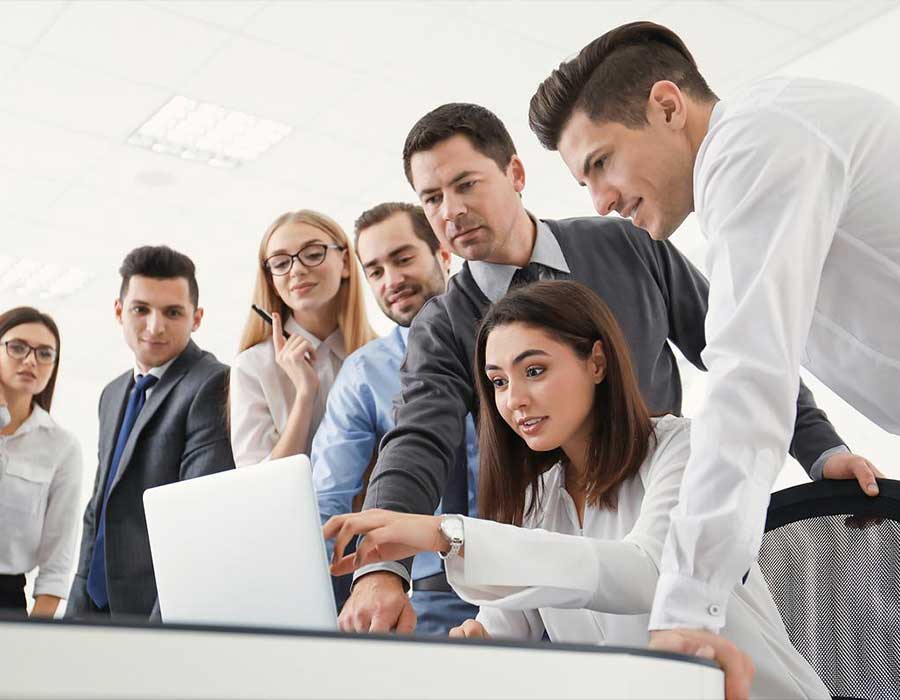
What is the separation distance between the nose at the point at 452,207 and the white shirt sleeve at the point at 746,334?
32.1 inches

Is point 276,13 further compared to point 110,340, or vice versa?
point 110,340

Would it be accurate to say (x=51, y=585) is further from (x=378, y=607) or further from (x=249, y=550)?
(x=249, y=550)

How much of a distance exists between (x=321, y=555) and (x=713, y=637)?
37 cm

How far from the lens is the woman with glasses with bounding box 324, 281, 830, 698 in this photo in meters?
1.18

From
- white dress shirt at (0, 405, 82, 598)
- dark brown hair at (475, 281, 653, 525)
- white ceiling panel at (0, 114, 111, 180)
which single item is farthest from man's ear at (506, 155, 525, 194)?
white ceiling panel at (0, 114, 111, 180)

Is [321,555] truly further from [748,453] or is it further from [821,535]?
[821,535]

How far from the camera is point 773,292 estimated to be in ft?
3.48

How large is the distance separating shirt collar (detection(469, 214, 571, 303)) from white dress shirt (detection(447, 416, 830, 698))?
1.67 ft

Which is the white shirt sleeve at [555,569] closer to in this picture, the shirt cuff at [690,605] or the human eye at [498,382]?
the shirt cuff at [690,605]

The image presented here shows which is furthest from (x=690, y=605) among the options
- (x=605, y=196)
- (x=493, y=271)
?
Result: (x=493, y=271)

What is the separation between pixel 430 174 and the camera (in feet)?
6.61

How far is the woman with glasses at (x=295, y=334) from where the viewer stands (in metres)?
2.32

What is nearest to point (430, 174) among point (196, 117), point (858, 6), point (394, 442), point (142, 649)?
point (394, 442)

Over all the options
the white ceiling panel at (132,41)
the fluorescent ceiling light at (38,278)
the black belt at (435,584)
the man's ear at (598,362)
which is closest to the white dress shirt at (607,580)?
the man's ear at (598,362)
